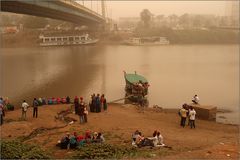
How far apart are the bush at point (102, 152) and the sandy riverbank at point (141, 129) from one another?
27.8 inches

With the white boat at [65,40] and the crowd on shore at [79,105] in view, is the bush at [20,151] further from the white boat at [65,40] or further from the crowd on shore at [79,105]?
the white boat at [65,40]

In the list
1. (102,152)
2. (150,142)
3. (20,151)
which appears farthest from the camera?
(150,142)

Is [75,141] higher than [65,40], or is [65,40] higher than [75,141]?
[65,40]

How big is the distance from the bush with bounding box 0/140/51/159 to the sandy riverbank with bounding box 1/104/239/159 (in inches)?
28.2

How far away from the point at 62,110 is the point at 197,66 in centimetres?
3153

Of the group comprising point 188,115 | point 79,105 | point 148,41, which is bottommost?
point 188,115

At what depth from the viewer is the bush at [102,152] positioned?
46.2 feet

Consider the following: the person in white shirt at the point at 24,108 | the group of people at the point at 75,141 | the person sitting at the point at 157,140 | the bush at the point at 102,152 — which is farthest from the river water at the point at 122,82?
the bush at the point at 102,152

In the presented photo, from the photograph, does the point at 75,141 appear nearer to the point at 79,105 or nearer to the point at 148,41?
the point at 79,105

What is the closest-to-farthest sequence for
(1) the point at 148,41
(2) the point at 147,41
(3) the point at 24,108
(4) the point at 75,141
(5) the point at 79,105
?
1. (4) the point at 75,141
2. (5) the point at 79,105
3. (3) the point at 24,108
4. (1) the point at 148,41
5. (2) the point at 147,41

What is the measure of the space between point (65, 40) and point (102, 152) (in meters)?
88.3

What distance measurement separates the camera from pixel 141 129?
732 inches

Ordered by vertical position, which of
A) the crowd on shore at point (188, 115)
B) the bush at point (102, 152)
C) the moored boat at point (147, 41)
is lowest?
the bush at point (102, 152)

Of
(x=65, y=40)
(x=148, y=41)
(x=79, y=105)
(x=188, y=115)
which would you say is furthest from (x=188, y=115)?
(x=148, y=41)
